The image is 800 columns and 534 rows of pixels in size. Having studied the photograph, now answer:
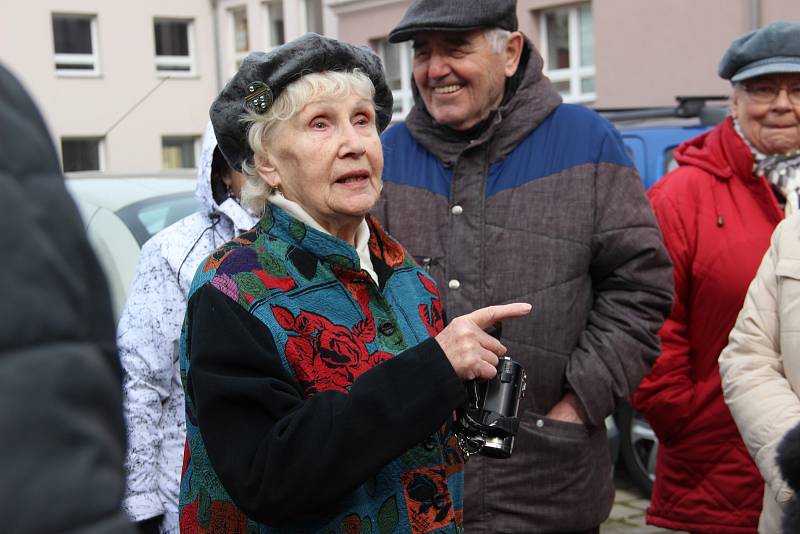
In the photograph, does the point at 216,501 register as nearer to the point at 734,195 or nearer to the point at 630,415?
the point at 734,195

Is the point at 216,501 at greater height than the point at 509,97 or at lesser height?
lesser

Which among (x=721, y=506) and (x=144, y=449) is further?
(x=721, y=506)

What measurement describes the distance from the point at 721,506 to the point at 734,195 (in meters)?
0.96

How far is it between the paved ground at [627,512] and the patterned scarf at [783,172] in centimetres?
257

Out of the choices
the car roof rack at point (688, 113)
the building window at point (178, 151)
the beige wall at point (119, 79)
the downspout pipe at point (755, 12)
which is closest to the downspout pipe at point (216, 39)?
the beige wall at point (119, 79)

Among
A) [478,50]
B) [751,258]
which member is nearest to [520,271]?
[478,50]

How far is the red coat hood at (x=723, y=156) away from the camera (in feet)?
12.3

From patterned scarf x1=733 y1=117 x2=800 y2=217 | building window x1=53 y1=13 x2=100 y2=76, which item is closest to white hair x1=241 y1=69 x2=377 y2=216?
patterned scarf x1=733 y1=117 x2=800 y2=217

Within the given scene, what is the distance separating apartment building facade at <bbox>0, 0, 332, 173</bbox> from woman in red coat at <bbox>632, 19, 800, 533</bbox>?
23.0 meters

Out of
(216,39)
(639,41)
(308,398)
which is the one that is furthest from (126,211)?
(216,39)

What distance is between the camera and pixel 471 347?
2117 mm

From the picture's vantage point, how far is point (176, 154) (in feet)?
93.6

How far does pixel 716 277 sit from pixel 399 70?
1818 cm

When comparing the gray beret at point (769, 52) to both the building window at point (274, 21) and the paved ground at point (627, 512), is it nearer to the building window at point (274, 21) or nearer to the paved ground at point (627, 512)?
the paved ground at point (627, 512)
